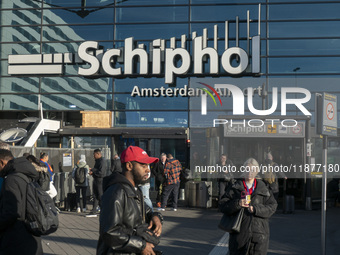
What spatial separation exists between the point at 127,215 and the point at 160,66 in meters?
22.9

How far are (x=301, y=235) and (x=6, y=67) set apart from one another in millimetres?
20117

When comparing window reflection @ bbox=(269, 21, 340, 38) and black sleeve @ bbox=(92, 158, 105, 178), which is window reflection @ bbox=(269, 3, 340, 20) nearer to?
window reflection @ bbox=(269, 21, 340, 38)

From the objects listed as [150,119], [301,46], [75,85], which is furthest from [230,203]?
[75,85]

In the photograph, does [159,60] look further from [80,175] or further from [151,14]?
[80,175]

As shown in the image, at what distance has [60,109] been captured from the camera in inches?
1064

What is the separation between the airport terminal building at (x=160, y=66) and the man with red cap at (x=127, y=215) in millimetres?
20579

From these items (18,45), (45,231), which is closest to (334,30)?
(18,45)

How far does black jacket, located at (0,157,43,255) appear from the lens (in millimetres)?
4805

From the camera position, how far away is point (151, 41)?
88.4ft

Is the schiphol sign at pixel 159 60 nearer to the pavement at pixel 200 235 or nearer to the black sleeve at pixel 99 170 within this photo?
the pavement at pixel 200 235

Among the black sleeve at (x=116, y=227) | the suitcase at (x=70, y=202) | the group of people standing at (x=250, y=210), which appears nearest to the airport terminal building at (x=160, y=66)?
the suitcase at (x=70, y=202)

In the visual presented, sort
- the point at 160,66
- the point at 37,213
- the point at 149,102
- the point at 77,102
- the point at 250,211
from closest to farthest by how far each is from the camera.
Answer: the point at 37,213 → the point at 250,211 → the point at 160,66 → the point at 149,102 → the point at 77,102

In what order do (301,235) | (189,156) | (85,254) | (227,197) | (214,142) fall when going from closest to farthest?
(227,197), (85,254), (301,235), (214,142), (189,156)

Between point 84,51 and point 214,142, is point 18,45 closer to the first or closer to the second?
point 84,51
